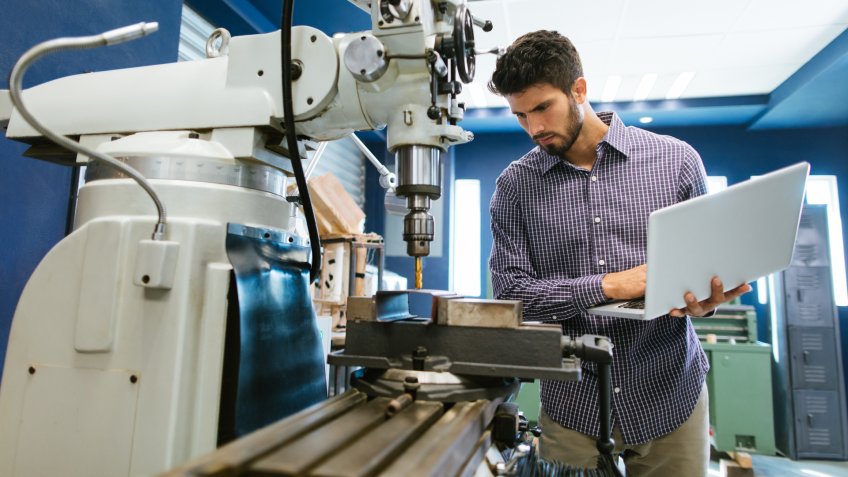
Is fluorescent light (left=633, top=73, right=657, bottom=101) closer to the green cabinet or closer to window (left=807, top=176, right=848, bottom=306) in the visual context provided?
window (left=807, top=176, right=848, bottom=306)

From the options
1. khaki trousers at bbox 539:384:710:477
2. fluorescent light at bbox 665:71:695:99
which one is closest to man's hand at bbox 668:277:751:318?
khaki trousers at bbox 539:384:710:477

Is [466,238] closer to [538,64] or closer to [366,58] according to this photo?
[538,64]

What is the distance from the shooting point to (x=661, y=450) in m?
1.12

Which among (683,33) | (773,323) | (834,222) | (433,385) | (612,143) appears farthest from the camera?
(834,222)

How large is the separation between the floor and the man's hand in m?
2.62

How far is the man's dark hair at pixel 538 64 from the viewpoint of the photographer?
1178 mm

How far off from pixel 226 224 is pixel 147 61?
127 cm

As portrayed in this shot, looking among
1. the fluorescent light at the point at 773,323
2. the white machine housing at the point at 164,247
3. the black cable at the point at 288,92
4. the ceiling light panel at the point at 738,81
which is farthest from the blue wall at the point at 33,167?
the fluorescent light at the point at 773,323

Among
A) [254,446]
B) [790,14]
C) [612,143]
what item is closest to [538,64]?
[612,143]

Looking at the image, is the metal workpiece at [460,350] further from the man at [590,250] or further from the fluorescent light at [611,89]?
the fluorescent light at [611,89]

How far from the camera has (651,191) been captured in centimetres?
117

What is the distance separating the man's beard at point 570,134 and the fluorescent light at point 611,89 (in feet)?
9.08

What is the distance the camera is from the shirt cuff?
1025 mm

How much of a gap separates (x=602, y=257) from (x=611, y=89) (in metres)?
3.20
